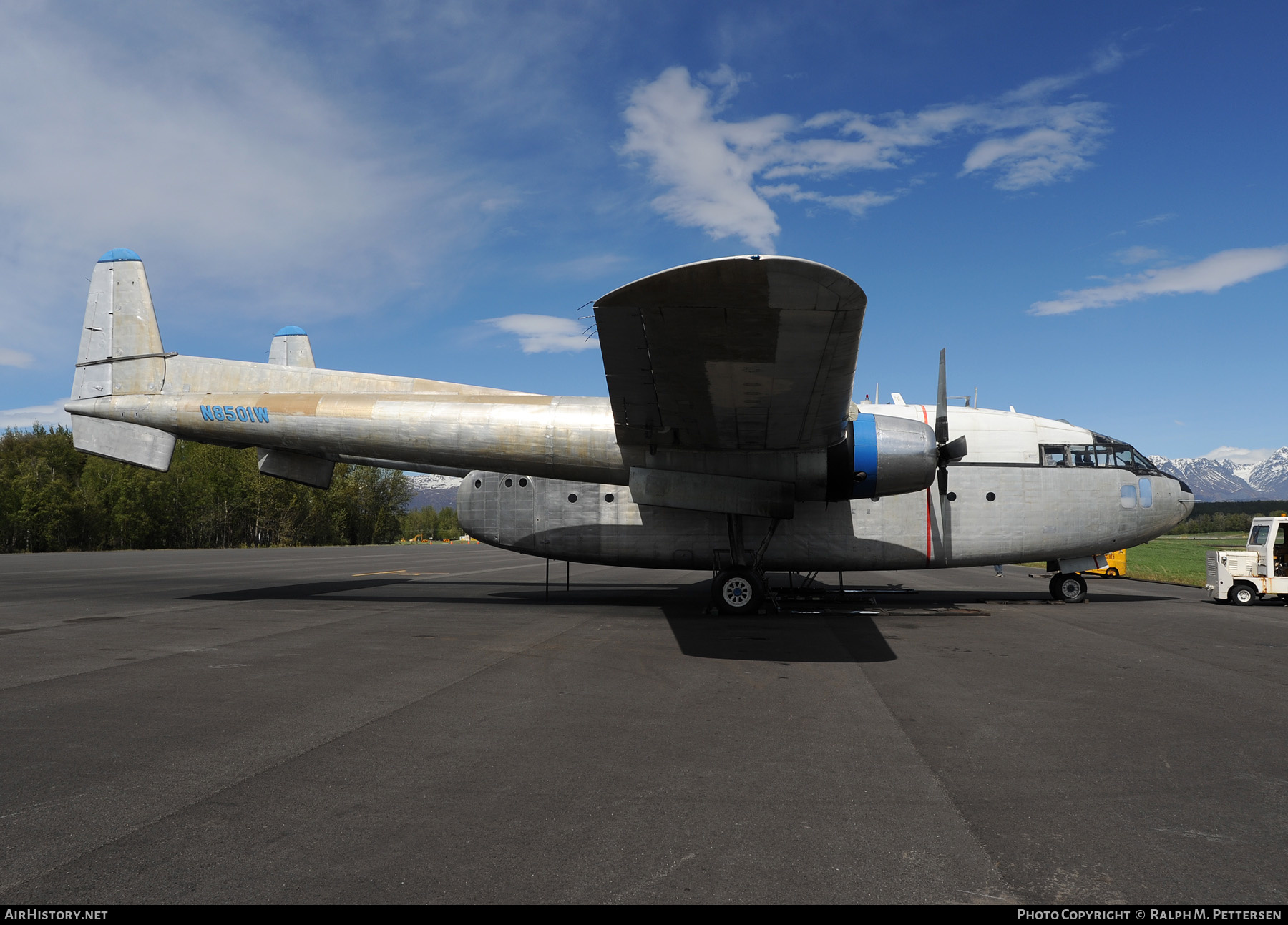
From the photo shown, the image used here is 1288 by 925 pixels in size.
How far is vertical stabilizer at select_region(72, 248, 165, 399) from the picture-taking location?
14.4 meters

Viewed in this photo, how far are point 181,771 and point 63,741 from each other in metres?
1.47

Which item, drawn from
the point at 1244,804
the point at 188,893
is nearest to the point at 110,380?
the point at 188,893

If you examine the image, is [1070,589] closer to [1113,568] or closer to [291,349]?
[1113,568]

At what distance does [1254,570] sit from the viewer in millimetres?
16031

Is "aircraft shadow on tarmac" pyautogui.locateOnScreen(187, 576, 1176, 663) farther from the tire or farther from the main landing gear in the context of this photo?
the tire

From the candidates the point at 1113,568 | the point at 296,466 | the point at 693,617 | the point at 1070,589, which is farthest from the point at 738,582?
the point at 1113,568

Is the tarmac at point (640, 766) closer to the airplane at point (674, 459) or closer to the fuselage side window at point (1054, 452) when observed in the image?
the airplane at point (674, 459)

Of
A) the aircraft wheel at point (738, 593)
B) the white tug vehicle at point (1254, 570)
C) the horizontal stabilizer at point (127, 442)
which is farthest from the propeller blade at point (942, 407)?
the horizontal stabilizer at point (127, 442)

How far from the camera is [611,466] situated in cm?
1296

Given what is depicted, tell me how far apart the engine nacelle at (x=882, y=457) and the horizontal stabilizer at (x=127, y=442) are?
43.0 feet

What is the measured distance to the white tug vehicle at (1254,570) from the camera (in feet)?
51.8

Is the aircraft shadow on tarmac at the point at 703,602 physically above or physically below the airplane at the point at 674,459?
below

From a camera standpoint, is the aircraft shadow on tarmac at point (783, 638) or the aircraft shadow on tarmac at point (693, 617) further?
the aircraft shadow on tarmac at point (693, 617)
